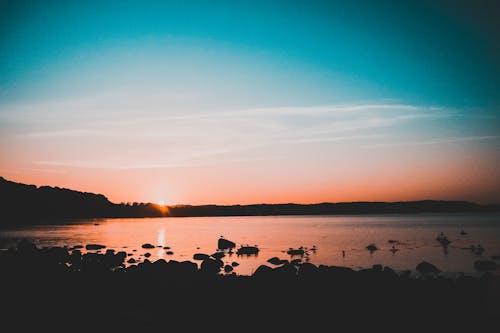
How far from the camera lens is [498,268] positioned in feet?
101

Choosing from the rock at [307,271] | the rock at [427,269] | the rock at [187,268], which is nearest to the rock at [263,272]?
the rock at [307,271]

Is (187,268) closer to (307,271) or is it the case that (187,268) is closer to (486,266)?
(307,271)

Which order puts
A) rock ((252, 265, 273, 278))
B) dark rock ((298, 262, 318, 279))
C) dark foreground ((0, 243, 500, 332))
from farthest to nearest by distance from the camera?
dark rock ((298, 262, 318, 279)), rock ((252, 265, 273, 278)), dark foreground ((0, 243, 500, 332))

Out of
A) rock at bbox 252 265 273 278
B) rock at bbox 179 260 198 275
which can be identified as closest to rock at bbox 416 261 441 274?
rock at bbox 252 265 273 278

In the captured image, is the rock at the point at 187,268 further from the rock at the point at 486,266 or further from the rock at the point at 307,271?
the rock at the point at 486,266

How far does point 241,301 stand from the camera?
1664 centimetres

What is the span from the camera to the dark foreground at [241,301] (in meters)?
13.2

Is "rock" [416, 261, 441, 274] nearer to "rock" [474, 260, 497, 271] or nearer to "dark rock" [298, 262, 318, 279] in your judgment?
"rock" [474, 260, 497, 271]

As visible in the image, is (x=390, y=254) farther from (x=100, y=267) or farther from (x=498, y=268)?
(x=100, y=267)

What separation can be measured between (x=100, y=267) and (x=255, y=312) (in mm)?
17872

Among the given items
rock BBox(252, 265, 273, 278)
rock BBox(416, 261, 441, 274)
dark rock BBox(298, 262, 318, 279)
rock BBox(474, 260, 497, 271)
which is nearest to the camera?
rock BBox(252, 265, 273, 278)

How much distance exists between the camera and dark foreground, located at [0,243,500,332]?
1324 centimetres

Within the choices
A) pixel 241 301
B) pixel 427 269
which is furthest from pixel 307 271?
pixel 427 269

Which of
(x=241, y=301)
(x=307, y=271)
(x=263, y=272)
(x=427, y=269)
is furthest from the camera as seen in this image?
(x=427, y=269)
